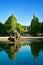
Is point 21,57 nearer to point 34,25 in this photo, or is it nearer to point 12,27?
point 12,27

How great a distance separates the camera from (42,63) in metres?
12.1

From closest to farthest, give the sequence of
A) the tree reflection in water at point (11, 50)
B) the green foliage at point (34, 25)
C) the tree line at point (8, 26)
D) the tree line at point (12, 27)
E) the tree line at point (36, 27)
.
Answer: the tree reflection in water at point (11, 50)
the tree line at point (8, 26)
the tree line at point (12, 27)
the tree line at point (36, 27)
the green foliage at point (34, 25)

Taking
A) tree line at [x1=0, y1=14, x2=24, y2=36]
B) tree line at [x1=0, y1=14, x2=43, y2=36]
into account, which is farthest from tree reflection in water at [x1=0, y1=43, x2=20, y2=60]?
tree line at [x1=0, y1=14, x2=24, y2=36]

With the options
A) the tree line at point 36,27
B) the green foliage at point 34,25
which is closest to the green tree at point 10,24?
the tree line at point 36,27

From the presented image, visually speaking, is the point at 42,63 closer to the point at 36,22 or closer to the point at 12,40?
the point at 12,40

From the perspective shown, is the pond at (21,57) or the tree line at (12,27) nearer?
the pond at (21,57)

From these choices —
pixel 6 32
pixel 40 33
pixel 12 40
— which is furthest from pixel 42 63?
pixel 40 33

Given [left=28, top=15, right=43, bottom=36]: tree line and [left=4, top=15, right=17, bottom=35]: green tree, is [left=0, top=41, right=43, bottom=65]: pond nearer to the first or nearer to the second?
[left=4, top=15, right=17, bottom=35]: green tree

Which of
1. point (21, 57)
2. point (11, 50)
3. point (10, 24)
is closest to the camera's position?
point (21, 57)

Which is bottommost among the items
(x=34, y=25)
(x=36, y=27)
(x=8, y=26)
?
(x=36, y=27)

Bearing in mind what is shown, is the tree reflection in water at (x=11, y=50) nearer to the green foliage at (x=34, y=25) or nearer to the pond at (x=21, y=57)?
the pond at (x=21, y=57)

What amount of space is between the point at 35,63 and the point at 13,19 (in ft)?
158

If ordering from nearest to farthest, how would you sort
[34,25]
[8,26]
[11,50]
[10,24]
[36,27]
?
[11,50] → [8,26] → [10,24] → [36,27] → [34,25]

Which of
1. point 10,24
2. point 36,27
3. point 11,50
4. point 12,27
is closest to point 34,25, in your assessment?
point 36,27
